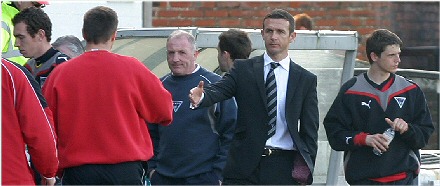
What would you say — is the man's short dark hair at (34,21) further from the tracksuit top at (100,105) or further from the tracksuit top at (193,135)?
the tracksuit top at (100,105)

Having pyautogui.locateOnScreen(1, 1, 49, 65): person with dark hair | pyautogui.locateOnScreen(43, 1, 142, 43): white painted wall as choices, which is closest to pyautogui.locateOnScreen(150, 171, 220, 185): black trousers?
pyautogui.locateOnScreen(1, 1, 49, 65): person with dark hair

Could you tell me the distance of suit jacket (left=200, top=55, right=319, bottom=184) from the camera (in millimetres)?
7223

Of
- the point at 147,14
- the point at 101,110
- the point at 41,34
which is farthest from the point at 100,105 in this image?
the point at 147,14

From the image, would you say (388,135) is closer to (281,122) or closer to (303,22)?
(281,122)

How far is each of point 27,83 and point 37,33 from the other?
1294 mm

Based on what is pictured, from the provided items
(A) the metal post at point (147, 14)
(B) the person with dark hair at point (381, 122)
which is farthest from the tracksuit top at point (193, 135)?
(A) the metal post at point (147, 14)

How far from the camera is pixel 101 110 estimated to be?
6.70 meters

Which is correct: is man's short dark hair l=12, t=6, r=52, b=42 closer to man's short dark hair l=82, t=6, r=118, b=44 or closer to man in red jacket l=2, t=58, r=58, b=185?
man's short dark hair l=82, t=6, r=118, b=44

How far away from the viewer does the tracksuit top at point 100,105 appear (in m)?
6.70

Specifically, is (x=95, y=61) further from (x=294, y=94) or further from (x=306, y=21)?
(x=306, y=21)

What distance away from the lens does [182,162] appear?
7.56m

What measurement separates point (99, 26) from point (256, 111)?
44.3 inches

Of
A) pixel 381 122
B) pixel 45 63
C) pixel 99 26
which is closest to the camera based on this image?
pixel 99 26

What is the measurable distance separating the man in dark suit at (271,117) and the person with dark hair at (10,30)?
6.70 ft
